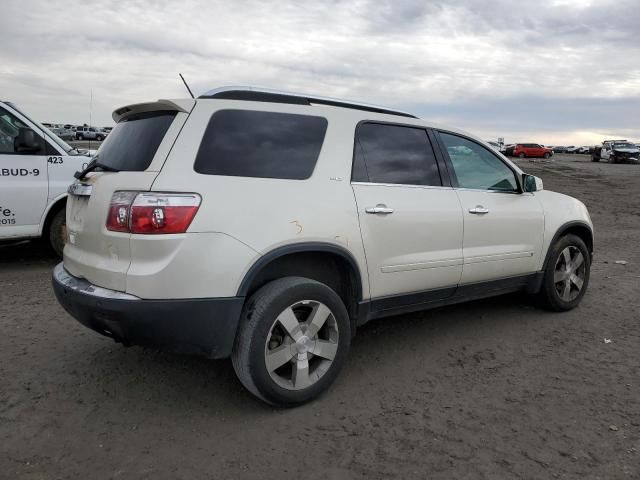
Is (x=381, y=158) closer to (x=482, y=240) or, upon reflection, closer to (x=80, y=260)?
(x=482, y=240)

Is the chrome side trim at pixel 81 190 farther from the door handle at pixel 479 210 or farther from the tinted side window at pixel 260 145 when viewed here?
the door handle at pixel 479 210

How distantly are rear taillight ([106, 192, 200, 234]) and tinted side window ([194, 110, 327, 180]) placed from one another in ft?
0.74

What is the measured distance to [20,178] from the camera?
6.45 m

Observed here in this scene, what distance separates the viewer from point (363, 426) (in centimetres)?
309

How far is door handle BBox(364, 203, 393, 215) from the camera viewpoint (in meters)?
3.54

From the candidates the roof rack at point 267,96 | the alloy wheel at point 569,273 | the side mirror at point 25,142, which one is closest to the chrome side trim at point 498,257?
the alloy wheel at point 569,273

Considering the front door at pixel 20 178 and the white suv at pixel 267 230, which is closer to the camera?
the white suv at pixel 267 230

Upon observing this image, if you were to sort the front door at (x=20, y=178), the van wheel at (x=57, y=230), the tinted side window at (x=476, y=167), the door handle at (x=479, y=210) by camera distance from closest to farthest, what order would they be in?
the door handle at (x=479, y=210)
the tinted side window at (x=476, y=167)
the front door at (x=20, y=178)
the van wheel at (x=57, y=230)

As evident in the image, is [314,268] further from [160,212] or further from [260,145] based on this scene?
[160,212]

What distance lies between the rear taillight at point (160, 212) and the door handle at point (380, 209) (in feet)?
3.81

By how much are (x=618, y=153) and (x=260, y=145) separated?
44.1 m

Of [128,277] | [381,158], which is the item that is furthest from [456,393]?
[128,277]

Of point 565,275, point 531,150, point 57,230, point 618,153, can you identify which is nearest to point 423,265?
point 565,275

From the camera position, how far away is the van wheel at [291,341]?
303 centimetres
